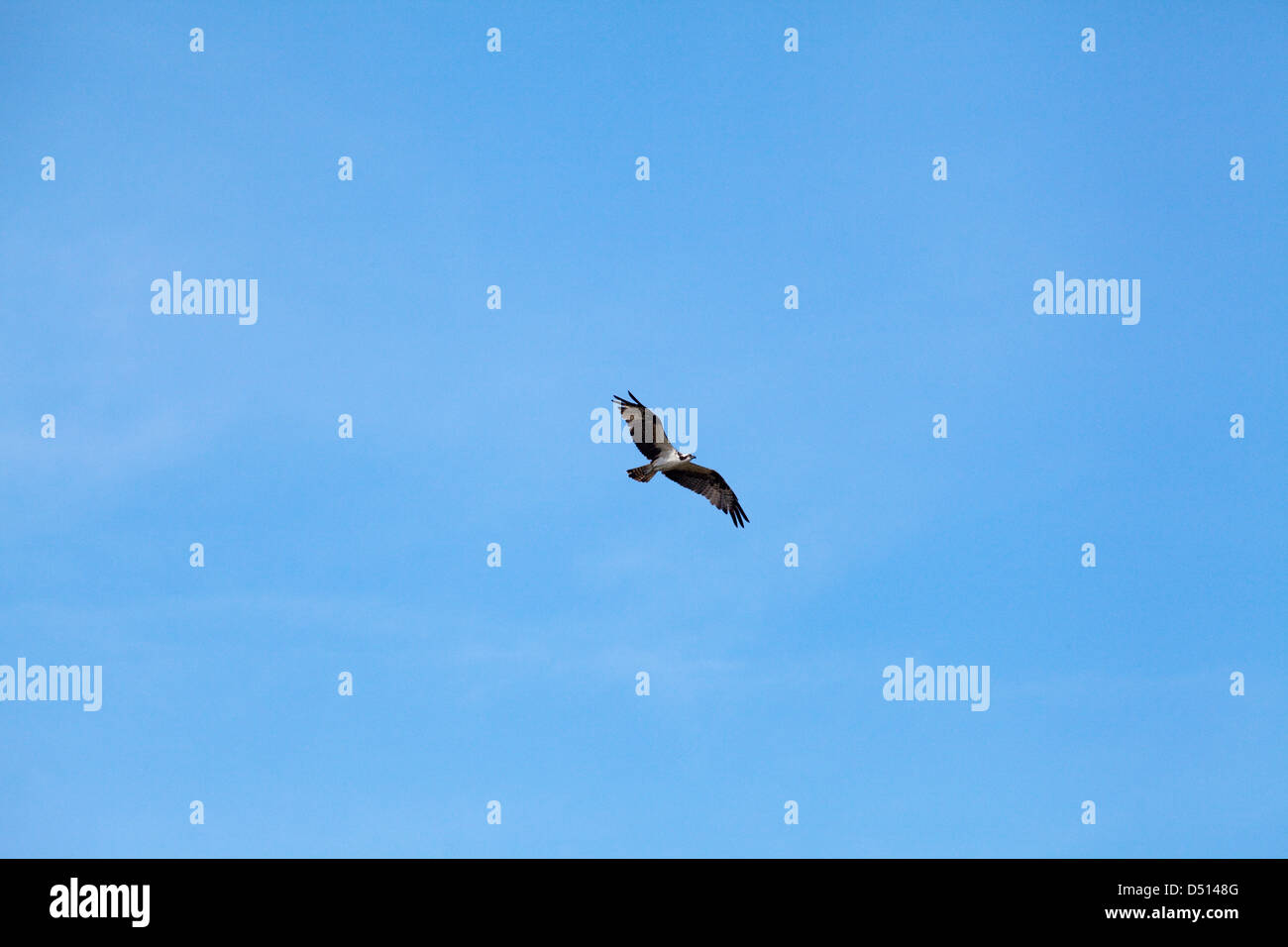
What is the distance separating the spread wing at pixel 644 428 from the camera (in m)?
37.3

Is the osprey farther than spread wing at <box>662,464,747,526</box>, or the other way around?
spread wing at <box>662,464,747,526</box>

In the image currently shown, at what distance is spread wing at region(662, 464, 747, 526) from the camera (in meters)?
39.3

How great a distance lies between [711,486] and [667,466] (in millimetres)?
1899

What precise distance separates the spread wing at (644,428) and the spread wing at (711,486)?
1021mm

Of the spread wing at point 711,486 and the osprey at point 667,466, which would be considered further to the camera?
the spread wing at point 711,486

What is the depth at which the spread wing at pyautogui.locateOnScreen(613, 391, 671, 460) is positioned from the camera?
3734 cm

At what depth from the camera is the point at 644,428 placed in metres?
37.8

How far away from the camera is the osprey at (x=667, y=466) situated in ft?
123

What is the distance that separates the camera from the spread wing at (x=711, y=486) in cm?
3931

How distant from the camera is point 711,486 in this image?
39.9 m

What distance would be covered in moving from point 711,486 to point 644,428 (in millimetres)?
3197
